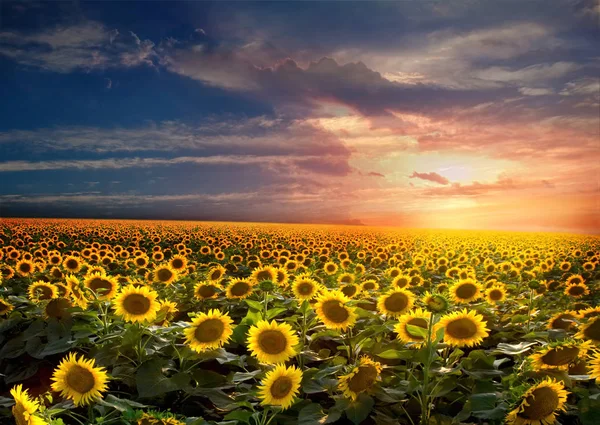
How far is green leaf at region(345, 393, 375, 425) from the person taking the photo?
14.1 feet

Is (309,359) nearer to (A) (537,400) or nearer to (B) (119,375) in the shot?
(B) (119,375)

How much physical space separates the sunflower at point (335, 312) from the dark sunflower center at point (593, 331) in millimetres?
2435

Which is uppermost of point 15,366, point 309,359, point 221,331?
point 221,331

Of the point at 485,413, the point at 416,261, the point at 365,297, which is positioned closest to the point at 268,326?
the point at 485,413

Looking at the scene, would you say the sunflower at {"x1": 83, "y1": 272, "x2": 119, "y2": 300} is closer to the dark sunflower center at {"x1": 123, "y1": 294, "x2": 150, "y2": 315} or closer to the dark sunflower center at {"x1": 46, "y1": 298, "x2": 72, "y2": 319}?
the dark sunflower center at {"x1": 46, "y1": 298, "x2": 72, "y2": 319}

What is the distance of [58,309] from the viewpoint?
21.1 feet

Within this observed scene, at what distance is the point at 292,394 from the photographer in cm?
426

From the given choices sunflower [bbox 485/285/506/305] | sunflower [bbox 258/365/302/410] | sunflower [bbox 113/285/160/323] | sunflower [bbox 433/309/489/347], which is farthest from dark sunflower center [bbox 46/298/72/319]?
sunflower [bbox 485/285/506/305]

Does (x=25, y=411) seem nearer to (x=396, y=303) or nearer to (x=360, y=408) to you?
(x=360, y=408)

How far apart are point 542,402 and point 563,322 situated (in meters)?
3.33

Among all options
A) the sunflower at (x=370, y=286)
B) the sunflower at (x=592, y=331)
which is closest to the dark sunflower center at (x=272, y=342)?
the sunflower at (x=592, y=331)

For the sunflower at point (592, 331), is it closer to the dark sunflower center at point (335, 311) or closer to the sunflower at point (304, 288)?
the dark sunflower center at point (335, 311)

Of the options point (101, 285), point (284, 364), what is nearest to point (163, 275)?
point (101, 285)

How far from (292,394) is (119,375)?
206 cm
